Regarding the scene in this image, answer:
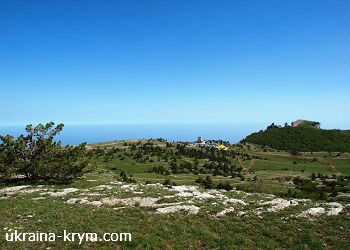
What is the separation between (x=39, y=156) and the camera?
116ft

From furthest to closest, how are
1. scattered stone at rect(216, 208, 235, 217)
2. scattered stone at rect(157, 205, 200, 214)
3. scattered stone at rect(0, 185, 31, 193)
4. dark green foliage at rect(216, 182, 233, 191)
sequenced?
dark green foliage at rect(216, 182, 233, 191) < scattered stone at rect(0, 185, 31, 193) < scattered stone at rect(157, 205, 200, 214) < scattered stone at rect(216, 208, 235, 217)

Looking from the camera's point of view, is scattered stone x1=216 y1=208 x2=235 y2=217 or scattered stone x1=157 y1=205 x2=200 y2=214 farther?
scattered stone x1=157 y1=205 x2=200 y2=214

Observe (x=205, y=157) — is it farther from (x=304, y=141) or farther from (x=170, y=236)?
(x=304, y=141)

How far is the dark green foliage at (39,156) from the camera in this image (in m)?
33.8

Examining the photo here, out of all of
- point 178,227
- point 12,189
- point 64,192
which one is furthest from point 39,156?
point 178,227

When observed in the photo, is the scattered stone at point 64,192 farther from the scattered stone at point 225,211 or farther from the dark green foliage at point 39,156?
the scattered stone at point 225,211

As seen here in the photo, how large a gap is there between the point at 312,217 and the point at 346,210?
4.30m

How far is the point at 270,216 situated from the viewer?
61.5ft

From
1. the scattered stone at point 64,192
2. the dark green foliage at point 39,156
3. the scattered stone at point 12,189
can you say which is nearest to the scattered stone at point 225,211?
the scattered stone at point 64,192

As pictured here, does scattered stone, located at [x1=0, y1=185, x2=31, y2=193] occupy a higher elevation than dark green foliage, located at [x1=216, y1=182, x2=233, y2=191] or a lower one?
higher

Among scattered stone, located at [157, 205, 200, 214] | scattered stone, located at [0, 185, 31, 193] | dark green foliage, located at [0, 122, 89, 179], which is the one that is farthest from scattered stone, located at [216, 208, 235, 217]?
scattered stone, located at [0, 185, 31, 193]

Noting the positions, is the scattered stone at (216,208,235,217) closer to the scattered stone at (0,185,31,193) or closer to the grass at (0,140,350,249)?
the grass at (0,140,350,249)

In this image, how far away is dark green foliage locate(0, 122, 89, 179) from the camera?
33.8m

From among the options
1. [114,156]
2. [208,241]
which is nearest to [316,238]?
[208,241]
